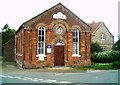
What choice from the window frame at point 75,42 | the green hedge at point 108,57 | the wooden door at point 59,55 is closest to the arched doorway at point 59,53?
the wooden door at point 59,55

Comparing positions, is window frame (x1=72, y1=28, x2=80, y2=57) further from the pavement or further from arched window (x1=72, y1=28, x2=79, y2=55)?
the pavement

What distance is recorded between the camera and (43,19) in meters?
32.5

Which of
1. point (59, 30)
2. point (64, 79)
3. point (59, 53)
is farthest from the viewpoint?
point (59, 30)

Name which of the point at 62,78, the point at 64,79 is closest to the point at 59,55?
the point at 62,78

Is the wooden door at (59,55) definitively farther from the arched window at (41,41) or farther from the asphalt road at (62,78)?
the asphalt road at (62,78)

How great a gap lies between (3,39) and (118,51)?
33896 mm

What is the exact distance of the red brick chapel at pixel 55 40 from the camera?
31.8 m

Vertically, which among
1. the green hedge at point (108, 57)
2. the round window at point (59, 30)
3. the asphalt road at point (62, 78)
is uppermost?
the round window at point (59, 30)

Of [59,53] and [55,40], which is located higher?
[55,40]

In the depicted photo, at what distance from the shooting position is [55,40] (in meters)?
32.7

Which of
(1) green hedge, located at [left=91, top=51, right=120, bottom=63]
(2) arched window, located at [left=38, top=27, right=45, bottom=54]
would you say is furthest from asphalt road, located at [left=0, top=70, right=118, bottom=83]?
(1) green hedge, located at [left=91, top=51, right=120, bottom=63]

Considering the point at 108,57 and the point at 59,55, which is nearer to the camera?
the point at 59,55

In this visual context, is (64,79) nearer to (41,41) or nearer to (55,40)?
(41,41)

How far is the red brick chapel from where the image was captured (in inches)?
1253
